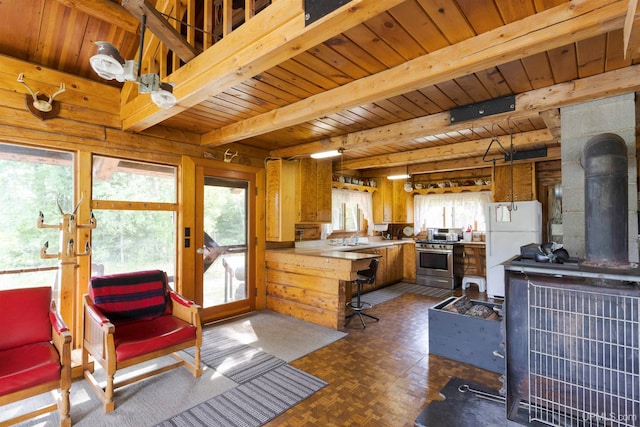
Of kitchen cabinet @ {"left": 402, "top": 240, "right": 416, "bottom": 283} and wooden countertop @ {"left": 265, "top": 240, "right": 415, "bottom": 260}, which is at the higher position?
wooden countertop @ {"left": 265, "top": 240, "right": 415, "bottom": 260}

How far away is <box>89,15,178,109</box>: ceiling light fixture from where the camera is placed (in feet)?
5.50

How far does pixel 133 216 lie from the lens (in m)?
3.48

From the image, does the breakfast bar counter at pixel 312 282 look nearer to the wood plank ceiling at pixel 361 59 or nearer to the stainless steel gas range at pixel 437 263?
the wood plank ceiling at pixel 361 59

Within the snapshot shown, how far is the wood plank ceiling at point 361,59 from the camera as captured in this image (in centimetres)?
158

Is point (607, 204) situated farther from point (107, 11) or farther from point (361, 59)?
point (107, 11)

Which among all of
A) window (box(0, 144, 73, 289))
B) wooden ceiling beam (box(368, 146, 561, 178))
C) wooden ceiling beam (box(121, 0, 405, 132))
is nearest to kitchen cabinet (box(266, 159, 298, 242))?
wooden ceiling beam (box(121, 0, 405, 132))

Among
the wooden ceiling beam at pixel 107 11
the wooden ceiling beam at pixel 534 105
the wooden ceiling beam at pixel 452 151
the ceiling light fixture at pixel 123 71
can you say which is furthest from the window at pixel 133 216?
the wooden ceiling beam at pixel 452 151

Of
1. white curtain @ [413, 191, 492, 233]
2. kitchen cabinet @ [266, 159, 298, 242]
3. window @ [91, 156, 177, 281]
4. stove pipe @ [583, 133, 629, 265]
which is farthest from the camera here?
white curtain @ [413, 191, 492, 233]

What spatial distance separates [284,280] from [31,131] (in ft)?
10.5

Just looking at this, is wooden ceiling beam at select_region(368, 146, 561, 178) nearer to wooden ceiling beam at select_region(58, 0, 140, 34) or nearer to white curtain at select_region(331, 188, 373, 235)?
white curtain at select_region(331, 188, 373, 235)

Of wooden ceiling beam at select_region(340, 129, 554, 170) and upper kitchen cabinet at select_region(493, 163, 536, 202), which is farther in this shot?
upper kitchen cabinet at select_region(493, 163, 536, 202)

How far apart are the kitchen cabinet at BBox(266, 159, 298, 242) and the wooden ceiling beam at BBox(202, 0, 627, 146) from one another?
1.84 metres

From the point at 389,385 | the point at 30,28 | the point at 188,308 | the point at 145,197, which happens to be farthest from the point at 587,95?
the point at 30,28

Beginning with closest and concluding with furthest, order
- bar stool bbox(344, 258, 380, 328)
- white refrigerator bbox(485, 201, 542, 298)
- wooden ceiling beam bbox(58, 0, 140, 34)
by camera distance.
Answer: wooden ceiling beam bbox(58, 0, 140, 34) < bar stool bbox(344, 258, 380, 328) < white refrigerator bbox(485, 201, 542, 298)
